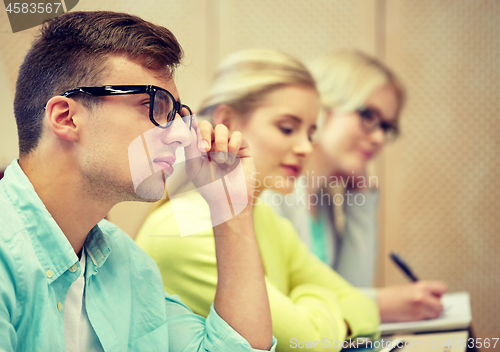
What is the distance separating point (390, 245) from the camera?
66.6 inches

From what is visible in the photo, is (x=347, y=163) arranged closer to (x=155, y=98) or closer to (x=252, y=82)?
(x=252, y=82)

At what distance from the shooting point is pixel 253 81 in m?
0.77

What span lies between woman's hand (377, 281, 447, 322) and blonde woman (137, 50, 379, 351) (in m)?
0.07

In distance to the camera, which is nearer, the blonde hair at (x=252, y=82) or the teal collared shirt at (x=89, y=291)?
the teal collared shirt at (x=89, y=291)

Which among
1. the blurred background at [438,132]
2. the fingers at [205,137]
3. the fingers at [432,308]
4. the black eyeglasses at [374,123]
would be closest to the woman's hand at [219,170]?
the fingers at [205,137]

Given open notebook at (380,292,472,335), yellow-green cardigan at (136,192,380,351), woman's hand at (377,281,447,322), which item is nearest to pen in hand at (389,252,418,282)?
woman's hand at (377,281,447,322)

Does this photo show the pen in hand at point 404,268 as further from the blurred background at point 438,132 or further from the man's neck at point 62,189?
the man's neck at point 62,189

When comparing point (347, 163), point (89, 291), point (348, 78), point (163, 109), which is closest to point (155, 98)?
point (163, 109)

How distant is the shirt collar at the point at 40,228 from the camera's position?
0.44m

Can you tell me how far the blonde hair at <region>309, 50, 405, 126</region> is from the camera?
1.45m

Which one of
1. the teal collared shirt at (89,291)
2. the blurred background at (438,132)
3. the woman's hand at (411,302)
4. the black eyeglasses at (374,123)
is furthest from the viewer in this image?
the blurred background at (438,132)

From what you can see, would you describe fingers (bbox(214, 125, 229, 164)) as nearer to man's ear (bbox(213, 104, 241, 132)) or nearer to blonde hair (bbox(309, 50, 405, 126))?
man's ear (bbox(213, 104, 241, 132))

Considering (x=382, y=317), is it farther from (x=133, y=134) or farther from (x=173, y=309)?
(x=133, y=134)

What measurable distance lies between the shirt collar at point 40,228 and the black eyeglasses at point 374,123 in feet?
3.93
